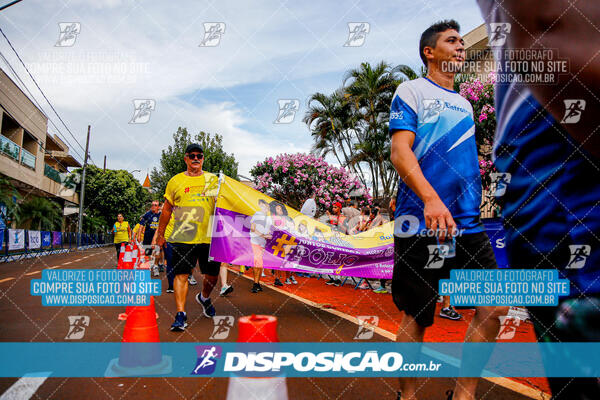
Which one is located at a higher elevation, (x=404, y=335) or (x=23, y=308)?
(x=404, y=335)

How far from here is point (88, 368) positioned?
348 centimetres

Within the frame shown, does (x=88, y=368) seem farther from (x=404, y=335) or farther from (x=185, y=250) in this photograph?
(x=404, y=335)

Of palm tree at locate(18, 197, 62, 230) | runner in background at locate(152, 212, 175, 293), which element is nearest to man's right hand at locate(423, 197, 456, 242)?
runner in background at locate(152, 212, 175, 293)

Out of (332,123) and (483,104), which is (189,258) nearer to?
(483,104)

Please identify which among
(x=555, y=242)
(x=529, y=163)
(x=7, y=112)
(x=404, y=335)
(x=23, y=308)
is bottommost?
(x=23, y=308)

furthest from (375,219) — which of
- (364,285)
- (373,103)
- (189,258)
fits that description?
(373,103)

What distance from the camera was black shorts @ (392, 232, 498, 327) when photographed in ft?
7.28

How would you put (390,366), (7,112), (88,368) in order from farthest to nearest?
(7,112) → (88,368) → (390,366)

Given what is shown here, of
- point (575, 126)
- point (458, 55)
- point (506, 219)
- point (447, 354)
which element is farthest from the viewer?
point (447, 354)

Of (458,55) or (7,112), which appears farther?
(7,112)

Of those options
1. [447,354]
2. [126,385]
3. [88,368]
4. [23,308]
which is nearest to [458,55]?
[447,354]

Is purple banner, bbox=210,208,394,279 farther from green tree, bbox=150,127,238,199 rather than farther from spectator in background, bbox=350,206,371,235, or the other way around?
green tree, bbox=150,127,238,199

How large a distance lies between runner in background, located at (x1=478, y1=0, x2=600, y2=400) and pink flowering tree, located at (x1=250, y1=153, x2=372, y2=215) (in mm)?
19934

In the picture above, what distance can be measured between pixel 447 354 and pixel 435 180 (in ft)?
7.94
